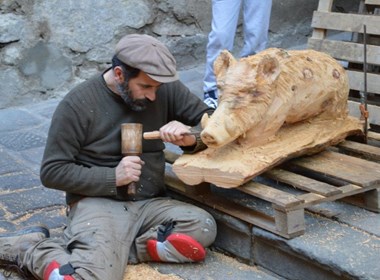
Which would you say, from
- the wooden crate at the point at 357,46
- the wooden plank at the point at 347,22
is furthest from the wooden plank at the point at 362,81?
the wooden plank at the point at 347,22

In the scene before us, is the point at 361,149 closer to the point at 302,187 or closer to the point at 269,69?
the point at 302,187

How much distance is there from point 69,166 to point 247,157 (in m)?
0.93

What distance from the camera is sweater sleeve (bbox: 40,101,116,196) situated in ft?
11.2

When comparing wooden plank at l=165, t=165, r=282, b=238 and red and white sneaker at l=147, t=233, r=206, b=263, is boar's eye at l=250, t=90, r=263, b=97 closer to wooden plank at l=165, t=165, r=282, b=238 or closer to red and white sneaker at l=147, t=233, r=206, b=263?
wooden plank at l=165, t=165, r=282, b=238

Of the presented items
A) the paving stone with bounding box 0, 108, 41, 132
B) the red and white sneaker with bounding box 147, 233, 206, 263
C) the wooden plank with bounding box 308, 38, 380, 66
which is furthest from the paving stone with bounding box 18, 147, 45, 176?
the wooden plank with bounding box 308, 38, 380, 66

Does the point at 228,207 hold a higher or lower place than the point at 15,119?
higher

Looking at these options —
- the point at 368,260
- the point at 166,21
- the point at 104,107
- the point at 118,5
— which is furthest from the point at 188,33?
the point at 368,260

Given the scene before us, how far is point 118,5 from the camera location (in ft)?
21.6

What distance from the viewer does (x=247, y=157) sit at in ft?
11.8

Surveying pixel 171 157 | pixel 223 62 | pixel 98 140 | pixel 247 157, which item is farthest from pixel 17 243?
pixel 223 62

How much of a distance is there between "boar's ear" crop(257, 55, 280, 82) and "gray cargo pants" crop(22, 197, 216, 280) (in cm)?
79

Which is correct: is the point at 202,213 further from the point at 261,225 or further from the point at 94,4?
the point at 94,4

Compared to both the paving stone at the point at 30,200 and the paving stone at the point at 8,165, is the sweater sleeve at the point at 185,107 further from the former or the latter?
the paving stone at the point at 8,165

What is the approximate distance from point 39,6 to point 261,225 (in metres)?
3.69
